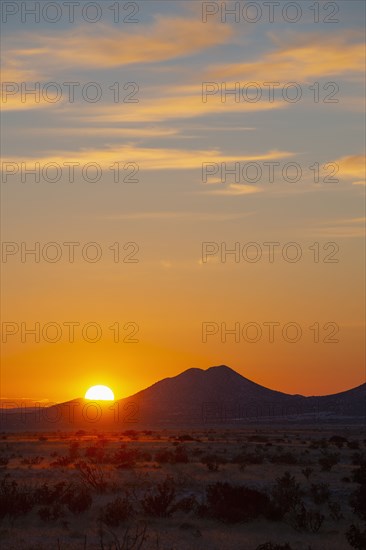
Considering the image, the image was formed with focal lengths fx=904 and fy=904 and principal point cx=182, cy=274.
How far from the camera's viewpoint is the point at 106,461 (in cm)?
4325

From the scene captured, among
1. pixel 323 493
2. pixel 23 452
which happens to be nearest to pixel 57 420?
pixel 23 452

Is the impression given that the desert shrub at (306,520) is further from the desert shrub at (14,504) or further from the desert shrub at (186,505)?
the desert shrub at (14,504)

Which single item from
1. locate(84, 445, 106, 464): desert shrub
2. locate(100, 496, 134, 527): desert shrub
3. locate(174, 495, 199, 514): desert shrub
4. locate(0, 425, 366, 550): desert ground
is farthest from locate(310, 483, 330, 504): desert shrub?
locate(84, 445, 106, 464): desert shrub

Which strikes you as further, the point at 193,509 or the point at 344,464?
the point at 344,464

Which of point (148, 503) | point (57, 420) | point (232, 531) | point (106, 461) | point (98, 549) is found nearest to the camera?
point (98, 549)

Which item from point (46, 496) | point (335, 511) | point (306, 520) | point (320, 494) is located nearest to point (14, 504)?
point (46, 496)

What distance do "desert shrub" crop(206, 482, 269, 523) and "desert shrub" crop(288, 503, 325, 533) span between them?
0.80 metres

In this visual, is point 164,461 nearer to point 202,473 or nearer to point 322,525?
point 202,473

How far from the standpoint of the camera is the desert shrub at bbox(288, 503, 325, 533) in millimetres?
22641

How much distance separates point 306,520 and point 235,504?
2.07m

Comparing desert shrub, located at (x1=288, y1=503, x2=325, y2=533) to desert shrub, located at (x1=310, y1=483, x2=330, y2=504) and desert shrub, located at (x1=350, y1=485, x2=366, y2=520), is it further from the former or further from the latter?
desert shrub, located at (x1=310, y1=483, x2=330, y2=504)

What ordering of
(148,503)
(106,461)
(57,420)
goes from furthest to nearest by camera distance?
(57,420), (106,461), (148,503)

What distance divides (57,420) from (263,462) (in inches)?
6187

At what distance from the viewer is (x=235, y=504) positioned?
953 inches
